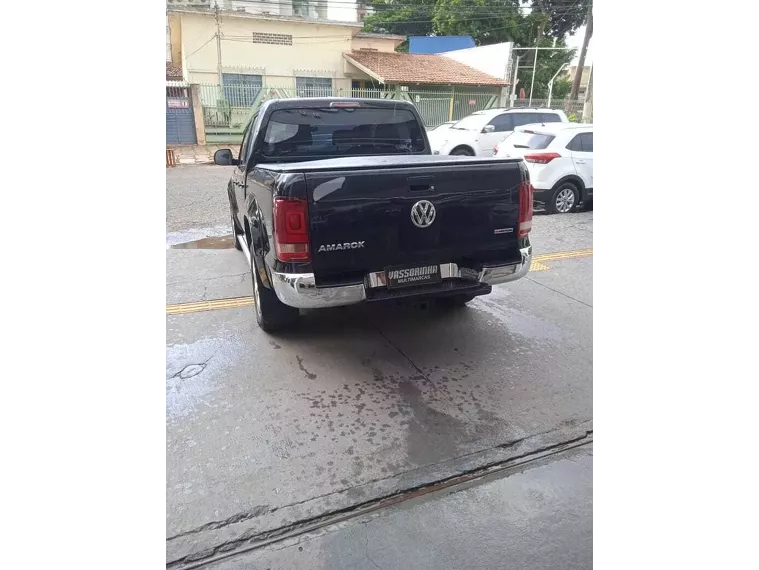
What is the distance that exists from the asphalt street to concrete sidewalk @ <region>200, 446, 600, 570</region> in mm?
79

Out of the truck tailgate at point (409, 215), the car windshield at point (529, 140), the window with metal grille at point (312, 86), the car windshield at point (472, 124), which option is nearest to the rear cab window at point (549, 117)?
the car windshield at point (472, 124)

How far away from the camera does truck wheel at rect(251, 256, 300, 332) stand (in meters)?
4.26

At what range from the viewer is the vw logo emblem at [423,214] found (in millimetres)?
3428

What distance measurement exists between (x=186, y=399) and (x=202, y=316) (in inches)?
60.2

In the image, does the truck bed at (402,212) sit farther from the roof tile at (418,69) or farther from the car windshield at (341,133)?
the roof tile at (418,69)

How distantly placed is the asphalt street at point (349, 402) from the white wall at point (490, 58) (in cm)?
2210

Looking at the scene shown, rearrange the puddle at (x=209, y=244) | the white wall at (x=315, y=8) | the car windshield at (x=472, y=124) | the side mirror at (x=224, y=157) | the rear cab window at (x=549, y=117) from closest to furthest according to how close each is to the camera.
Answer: the side mirror at (x=224, y=157), the puddle at (x=209, y=244), the car windshield at (x=472, y=124), the rear cab window at (x=549, y=117), the white wall at (x=315, y=8)

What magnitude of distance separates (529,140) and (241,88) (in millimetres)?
15459

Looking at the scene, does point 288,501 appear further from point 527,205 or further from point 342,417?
point 527,205

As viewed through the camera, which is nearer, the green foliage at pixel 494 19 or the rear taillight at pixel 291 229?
the rear taillight at pixel 291 229

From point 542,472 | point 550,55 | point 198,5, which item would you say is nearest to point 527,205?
point 542,472

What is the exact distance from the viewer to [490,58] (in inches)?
997
